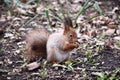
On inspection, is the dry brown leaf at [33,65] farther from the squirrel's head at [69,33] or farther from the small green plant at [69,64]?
the squirrel's head at [69,33]

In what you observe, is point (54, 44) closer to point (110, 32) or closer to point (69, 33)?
point (69, 33)

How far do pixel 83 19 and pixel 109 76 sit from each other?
9.46 feet

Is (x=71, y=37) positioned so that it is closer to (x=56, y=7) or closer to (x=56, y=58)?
(x=56, y=58)

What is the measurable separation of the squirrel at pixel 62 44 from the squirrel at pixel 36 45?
6.5 inches

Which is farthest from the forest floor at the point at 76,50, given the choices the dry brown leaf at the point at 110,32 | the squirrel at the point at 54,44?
the squirrel at the point at 54,44

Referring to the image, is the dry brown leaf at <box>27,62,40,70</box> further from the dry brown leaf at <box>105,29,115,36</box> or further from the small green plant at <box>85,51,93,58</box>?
the dry brown leaf at <box>105,29,115,36</box>

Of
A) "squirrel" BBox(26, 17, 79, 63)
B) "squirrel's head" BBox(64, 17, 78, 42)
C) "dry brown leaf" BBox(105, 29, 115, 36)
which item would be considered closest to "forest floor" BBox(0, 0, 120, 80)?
"dry brown leaf" BBox(105, 29, 115, 36)

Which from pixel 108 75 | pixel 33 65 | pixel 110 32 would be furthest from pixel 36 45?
pixel 110 32

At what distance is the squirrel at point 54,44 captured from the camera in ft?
13.8

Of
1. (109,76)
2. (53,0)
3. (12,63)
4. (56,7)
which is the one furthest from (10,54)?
(53,0)

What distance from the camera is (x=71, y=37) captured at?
421cm

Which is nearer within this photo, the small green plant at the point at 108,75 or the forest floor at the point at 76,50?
the small green plant at the point at 108,75

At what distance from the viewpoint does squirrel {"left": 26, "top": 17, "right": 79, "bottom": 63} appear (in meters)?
4.21

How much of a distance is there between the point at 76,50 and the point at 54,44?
0.75 metres
